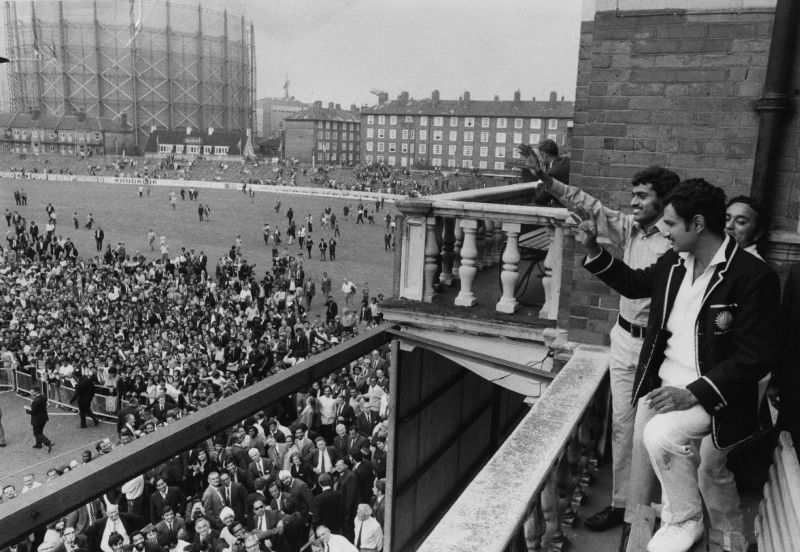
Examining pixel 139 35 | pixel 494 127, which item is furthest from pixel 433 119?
pixel 139 35

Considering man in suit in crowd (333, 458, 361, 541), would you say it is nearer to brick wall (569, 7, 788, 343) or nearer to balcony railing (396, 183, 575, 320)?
balcony railing (396, 183, 575, 320)

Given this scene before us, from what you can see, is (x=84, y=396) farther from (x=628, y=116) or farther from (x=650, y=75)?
(x=650, y=75)

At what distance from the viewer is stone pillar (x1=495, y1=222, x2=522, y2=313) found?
5.60 metres

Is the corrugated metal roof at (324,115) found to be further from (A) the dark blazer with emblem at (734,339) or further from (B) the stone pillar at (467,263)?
(A) the dark blazer with emblem at (734,339)

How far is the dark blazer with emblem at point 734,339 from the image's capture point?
257 centimetres

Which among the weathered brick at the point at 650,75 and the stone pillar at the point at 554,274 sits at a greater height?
the weathered brick at the point at 650,75

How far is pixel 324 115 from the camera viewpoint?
100 m

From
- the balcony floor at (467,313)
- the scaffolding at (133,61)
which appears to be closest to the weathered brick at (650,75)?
the balcony floor at (467,313)

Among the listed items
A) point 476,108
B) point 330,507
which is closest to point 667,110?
point 330,507

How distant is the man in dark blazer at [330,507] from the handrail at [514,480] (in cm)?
473

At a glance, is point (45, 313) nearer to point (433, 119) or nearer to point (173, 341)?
point (173, 341)

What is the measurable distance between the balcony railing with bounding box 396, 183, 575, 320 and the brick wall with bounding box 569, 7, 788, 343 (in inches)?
16.0

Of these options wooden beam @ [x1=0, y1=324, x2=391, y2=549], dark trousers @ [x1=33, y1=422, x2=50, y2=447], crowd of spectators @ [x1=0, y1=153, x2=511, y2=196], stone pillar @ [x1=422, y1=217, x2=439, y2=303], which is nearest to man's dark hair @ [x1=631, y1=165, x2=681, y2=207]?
wooden beam @ [x1=0, y1=324, x2=391, y2=549]

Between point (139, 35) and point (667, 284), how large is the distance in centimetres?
9694
